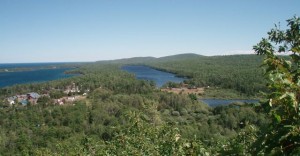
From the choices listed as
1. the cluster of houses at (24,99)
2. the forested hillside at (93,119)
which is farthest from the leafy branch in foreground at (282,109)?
the cluster of houses at (24,99)

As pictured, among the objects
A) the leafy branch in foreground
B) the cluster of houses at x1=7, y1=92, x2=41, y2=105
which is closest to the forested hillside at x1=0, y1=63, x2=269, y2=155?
the cluster of houses at x1=7, y1=92, x2=41, y2=105

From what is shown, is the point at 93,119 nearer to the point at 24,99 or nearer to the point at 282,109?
the point at 24,99

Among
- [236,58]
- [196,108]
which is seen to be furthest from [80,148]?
[236,58]

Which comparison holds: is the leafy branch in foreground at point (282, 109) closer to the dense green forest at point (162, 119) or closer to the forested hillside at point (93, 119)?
the dense green forest at point (162, 119)

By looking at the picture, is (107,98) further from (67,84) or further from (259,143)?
(259,143)

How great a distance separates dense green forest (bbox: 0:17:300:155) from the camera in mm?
1667

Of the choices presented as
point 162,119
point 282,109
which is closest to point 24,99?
point 162,119

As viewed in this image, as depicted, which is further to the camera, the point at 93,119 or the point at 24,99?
the point at 24,99

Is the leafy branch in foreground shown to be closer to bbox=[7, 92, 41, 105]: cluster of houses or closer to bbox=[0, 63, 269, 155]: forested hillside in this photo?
bbox=[0, 63, 269, 155]: forested hillside

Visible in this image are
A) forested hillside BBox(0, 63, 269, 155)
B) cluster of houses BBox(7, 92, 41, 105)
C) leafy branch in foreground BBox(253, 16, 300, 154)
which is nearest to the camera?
leafy branch in foreground BBox(253, 16, 300, 154)

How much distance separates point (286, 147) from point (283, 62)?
0.50 meters

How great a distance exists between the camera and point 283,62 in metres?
1.80

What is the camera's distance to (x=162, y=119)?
887cm

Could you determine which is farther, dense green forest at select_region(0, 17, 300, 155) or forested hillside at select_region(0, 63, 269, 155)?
forested hillside at select_region(0, 63, 269, 155)
